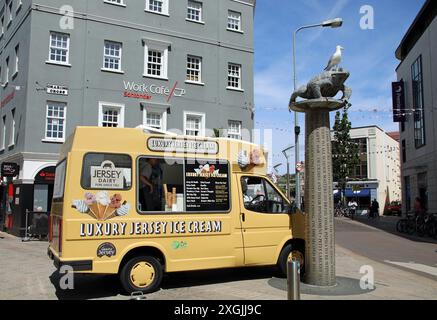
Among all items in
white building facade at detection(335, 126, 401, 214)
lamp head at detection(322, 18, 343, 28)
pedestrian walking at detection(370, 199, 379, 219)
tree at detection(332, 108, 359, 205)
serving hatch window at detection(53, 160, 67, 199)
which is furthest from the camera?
white building facade at detection(335, 126, 401, 214)

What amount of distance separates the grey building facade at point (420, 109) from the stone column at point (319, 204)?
22.6m

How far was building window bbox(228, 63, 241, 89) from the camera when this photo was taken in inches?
970

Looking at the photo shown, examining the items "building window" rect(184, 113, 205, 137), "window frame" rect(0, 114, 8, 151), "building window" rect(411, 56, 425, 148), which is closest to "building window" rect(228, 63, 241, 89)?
"building window" rect(184, 113, 205, 137)

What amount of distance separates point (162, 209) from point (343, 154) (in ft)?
128

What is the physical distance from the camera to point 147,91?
21828 mm

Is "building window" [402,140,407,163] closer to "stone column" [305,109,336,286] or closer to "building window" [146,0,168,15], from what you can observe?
"building window" [146,0,168,15]

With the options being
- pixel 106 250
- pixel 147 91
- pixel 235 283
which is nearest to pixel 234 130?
pixel 147 91

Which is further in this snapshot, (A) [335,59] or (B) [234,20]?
(B) [234,20]

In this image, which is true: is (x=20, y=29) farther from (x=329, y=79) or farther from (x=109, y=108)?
(x=329, y=79)

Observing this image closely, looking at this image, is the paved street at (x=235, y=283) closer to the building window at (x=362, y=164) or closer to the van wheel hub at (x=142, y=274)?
the van wheel hub at (x=142, y=274)

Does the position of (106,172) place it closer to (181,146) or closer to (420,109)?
(181,146)

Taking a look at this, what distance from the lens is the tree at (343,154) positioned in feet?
146

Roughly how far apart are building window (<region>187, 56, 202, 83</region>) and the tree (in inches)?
976
